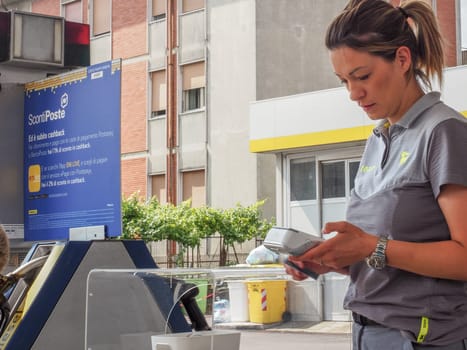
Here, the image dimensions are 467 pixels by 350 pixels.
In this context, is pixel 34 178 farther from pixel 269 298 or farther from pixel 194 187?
pixel 194 187

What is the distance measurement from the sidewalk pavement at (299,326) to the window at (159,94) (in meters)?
22.0

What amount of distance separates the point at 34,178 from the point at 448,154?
381 cm

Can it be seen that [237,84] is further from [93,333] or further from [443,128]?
[443,128]

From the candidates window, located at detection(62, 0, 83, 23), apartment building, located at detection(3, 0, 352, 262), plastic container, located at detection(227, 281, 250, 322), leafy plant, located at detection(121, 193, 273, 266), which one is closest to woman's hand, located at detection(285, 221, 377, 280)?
plastic container, located at detection(227, 281, 250, 322)

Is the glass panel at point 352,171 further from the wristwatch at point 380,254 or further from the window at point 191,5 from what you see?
the wristwatch at point 380,254

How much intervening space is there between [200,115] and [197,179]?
172 cm

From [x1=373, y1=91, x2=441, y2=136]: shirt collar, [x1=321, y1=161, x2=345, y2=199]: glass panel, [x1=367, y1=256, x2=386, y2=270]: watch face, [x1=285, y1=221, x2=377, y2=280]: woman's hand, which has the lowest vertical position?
[x1=367, y1=256, x2=386, y2=270]: watch face

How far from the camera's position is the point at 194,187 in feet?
79.4

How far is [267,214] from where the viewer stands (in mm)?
22656

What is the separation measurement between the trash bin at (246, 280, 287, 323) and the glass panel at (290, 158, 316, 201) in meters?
14.6

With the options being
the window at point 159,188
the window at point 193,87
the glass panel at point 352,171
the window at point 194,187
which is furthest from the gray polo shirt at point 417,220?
the window at point 159,188

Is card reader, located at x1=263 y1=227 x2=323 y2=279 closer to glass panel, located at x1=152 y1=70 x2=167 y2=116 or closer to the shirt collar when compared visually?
the shirt collar

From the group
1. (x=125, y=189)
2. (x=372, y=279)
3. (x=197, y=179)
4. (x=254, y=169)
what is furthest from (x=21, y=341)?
(x=125, y=189)

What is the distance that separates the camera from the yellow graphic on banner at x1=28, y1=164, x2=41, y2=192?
5.17 meters
